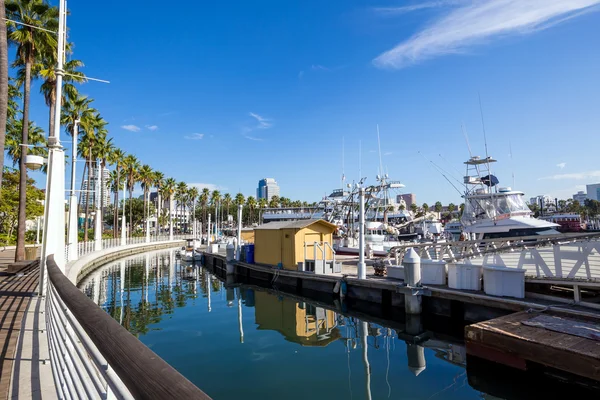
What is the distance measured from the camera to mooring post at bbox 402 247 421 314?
42.2ft

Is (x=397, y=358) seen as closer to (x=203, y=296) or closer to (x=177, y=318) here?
(x=177, y=318)

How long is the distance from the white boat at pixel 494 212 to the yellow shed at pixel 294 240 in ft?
45.7

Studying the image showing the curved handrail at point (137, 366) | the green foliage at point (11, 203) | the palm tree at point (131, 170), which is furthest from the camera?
the palm tree at point (131, 170)

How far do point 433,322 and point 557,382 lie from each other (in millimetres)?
5176

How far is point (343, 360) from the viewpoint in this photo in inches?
379

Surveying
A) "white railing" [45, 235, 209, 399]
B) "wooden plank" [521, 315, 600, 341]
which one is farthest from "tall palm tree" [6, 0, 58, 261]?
"wooden plank" [521, 315, 600, 341]

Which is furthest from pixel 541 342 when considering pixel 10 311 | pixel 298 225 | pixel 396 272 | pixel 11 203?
pixel 11 203

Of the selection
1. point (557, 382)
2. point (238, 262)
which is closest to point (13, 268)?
point (238, 262)

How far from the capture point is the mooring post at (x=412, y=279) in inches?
506

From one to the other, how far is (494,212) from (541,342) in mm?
24178

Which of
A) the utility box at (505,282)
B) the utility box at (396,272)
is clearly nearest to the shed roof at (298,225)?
the utility box at (396,272)

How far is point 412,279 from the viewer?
12.9m

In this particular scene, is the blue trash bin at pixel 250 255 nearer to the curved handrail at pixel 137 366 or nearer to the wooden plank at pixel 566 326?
the wooden plank at pixel 566 326

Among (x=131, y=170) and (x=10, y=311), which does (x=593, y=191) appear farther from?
(x=10, y=311)
